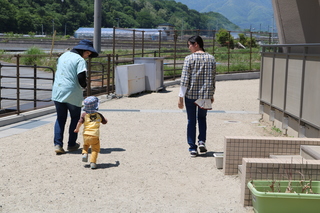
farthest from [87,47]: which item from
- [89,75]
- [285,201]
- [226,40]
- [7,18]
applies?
[7,18]

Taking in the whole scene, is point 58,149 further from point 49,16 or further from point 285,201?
point 49,16

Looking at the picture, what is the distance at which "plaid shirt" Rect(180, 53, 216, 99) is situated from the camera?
287 inches

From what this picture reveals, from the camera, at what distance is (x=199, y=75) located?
7.32 m

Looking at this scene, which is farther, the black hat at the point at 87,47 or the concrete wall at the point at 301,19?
the concrete wall at the point at 301,19

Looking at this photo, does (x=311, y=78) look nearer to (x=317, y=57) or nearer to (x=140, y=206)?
(x=317, y=57)

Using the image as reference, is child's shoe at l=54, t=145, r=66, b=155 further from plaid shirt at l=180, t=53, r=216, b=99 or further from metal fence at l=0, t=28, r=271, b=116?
metal fence at l=0, t=28, r=271, b=116

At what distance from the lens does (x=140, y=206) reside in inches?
206

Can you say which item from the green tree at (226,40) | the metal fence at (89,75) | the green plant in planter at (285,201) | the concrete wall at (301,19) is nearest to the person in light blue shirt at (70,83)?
the metal fence at (89,75)

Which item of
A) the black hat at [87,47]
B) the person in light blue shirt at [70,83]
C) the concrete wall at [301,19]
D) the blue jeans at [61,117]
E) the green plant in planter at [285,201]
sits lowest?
the green plant in planter at [285,201]

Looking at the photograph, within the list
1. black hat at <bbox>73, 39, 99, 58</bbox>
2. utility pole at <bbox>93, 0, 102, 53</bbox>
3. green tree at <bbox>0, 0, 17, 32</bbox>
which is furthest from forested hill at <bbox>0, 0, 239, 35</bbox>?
black hat at <bbox>73, 39, 99, 58</bbox>

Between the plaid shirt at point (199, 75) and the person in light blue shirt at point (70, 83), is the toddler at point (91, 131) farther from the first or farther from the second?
the plaid shirt at point (199, 75)

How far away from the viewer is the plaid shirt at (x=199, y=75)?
7.30m

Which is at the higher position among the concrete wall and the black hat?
the concrete wall

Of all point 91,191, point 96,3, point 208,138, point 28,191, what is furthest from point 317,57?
point 96,3
